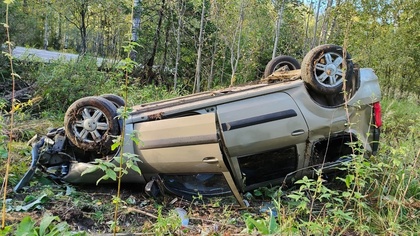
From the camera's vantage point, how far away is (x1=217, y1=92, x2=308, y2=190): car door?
Answer: 11.8 ft

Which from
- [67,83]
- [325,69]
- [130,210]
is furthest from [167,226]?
[67,83]

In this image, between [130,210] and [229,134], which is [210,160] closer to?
[229,134]

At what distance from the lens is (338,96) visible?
4.10 m

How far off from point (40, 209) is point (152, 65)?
8.76 metres

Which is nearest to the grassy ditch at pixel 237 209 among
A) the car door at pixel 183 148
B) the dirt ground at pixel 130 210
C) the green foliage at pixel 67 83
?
the dirt ground at pixel 130 210

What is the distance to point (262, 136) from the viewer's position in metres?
3.62

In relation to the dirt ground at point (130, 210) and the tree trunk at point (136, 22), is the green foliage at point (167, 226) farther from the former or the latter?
the tree trunk at point (136, 22)

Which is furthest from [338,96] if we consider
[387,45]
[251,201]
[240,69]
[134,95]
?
[387,45]

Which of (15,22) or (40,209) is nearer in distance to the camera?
Result: (40,209)

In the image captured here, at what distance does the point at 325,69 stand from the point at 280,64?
1.66 m

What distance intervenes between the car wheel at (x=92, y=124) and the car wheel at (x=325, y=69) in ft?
6.60

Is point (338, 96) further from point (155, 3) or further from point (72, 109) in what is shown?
point (155, 3)

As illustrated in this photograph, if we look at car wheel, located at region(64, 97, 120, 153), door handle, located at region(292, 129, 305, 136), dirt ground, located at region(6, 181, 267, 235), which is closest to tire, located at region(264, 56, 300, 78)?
door handle, located at region(292, 129, 305, 136)

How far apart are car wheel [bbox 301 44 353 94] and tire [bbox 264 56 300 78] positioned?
5.06 feet
